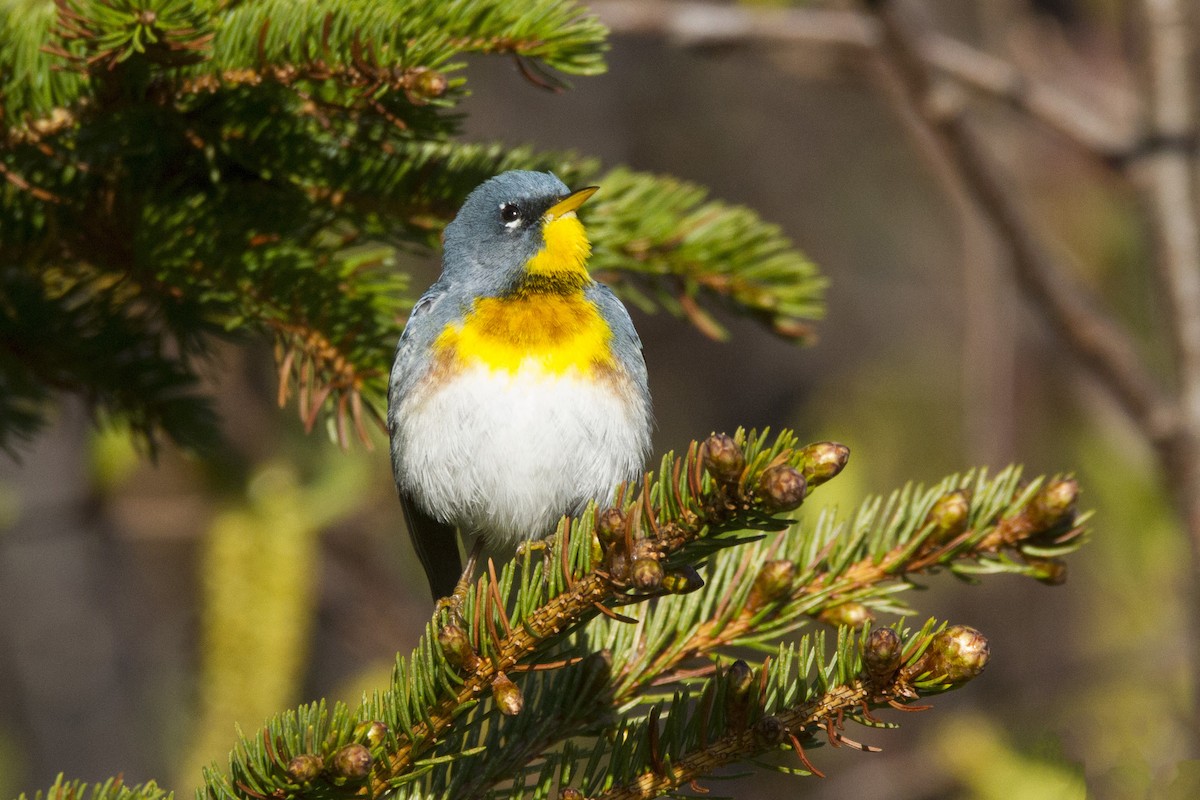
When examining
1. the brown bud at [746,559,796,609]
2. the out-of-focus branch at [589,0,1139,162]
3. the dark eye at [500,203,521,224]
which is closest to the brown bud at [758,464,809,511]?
the brown bud at [746,559,796,609]

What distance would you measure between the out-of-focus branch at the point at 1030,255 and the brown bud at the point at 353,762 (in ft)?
9.30

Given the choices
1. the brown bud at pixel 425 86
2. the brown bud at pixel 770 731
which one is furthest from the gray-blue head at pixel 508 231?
the brown bud at pixel 770 731

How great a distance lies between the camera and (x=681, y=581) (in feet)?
5.65

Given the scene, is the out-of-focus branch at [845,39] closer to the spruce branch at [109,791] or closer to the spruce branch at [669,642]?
the spruce branch at [669,642]

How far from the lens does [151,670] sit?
733cm

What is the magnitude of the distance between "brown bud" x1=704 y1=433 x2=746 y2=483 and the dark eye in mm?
1812

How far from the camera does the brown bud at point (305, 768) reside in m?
1.58

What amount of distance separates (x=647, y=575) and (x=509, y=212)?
188cm

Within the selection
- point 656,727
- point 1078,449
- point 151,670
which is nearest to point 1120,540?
point 1078,449

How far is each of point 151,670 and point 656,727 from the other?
6368mm

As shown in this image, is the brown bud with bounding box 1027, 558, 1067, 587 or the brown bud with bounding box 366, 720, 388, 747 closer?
the brown bud with bounding box 366, 720, 388, 747

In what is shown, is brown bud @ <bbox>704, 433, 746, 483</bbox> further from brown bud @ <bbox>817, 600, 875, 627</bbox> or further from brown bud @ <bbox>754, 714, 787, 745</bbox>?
brown bud @ <bbox>817, 600, 875, 627</bbox>

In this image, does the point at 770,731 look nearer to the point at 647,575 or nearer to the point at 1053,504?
the point at 647,575

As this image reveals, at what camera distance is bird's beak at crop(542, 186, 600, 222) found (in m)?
2.85
